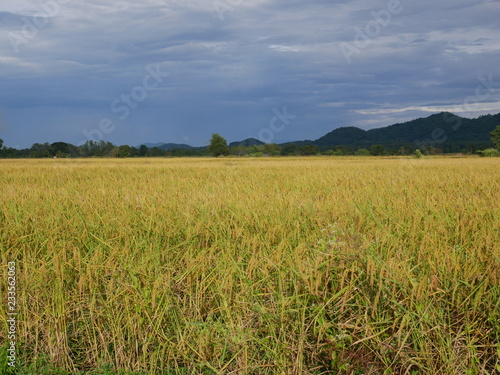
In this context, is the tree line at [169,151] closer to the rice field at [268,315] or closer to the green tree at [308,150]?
the green tree at [308,150]

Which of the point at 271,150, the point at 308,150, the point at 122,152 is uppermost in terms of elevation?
the point at 122,152

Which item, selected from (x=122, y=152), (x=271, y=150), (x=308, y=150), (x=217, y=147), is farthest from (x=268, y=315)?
(x=271, y=150)

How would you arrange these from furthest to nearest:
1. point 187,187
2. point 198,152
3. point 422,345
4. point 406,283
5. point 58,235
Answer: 1. point 198,152
2. point 187,187
3. point 58,235
4. point 406,283
5. point 422,345

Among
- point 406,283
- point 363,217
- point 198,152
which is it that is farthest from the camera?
point 198,152

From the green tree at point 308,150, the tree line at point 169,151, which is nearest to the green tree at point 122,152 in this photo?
the tree line at point 169,151

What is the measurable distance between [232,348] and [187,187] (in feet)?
19.5

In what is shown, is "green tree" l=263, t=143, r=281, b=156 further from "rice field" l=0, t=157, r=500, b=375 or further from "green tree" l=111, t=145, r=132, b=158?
"rice field" l=0, t=157, r=500, b=375

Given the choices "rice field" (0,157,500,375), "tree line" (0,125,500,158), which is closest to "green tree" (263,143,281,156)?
"tree line" (0,125,500,158)

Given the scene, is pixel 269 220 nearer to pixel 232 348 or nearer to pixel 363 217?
pixel 363 217

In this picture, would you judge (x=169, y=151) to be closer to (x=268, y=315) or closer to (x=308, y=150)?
(x=308, y=150)

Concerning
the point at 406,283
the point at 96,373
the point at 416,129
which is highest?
the point at 416,129

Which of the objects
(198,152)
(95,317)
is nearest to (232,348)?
(95,317)

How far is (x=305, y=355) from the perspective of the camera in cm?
253

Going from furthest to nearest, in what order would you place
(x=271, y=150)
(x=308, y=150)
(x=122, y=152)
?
(x=271, y=150)
(x=308, y=150)
(x=122, y=152)
